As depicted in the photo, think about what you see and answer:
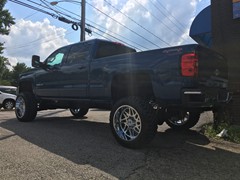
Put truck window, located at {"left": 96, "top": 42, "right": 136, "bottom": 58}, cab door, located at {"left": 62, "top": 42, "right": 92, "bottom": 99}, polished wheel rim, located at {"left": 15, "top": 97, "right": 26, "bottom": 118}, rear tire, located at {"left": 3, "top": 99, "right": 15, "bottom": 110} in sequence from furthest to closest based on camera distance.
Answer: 1. rear tire, located at {"left": 3, "top": 99, "right": 15, "bottom": 110}
2. polished wheel rim, located at {"left": 15, "top": 97, "right": 26, "bottom": 118}
3. truck window, located at {"left": 96, "top": 42, "right": 136, "bottom": 58}
4. cab door, located at {"left": 62, "top": 42, "right": 92, "bottom": 99}

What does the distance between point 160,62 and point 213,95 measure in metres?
1.06

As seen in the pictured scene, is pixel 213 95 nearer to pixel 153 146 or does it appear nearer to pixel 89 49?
pixel 153 146

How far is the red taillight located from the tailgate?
13 centimetres

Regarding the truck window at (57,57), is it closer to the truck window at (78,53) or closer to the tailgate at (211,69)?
the truck window at (78,53)

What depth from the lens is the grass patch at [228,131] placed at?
6.48m

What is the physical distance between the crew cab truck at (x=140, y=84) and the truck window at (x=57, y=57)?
0.06 m

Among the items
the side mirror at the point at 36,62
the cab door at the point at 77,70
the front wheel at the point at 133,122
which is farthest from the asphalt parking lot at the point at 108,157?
the side mirror at the point at 36,62

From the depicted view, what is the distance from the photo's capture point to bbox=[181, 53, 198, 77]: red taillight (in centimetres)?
492

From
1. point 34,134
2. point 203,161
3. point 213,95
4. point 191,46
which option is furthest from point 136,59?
point 34,134

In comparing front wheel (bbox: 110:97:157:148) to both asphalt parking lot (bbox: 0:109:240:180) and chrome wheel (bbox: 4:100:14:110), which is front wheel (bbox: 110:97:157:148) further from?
chrome wheel (bbox: 4:100:14:110)

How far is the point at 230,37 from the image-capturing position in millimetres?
7602

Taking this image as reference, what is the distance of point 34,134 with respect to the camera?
22.7 ft

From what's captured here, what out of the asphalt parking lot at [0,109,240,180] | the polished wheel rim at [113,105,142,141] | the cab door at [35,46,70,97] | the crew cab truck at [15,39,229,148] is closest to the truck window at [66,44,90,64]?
the crew cab truck at [15,39,229,148]

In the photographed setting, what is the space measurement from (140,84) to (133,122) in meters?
0.75
